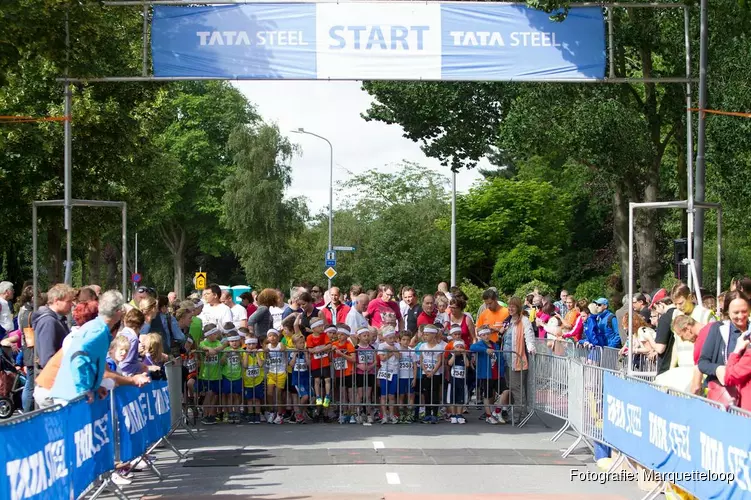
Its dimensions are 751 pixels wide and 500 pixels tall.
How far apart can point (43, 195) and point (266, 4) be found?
1475 cm

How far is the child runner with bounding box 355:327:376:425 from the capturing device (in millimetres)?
16938

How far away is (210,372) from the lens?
1678 centimetres

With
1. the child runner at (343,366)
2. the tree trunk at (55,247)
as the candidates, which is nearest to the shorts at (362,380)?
the child runner at (343,366)

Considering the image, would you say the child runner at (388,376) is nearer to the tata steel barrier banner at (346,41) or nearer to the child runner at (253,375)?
the child runner at (253,375)

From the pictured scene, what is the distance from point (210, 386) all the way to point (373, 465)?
16.4ft

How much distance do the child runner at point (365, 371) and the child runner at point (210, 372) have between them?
78.1 inches

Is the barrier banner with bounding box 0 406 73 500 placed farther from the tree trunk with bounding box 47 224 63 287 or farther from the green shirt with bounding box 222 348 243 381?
the tree trunk with bounding box 47 224 63 287

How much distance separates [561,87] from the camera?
2795cm

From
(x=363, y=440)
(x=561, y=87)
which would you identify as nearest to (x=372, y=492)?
(x=363, y=440)

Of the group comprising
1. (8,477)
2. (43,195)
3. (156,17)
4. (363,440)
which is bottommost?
(363,440)

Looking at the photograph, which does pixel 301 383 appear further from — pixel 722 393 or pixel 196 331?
pixel 722 393

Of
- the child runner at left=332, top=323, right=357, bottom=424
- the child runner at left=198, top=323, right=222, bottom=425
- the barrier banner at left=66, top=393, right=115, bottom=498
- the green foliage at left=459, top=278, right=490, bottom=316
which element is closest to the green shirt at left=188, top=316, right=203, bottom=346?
the child runner at left=198, top=323, right=222, bottom=425

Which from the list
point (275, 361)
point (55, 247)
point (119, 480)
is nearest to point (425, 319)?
point (275, 361)

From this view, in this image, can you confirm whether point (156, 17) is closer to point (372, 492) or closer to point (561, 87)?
point (372, 492)
